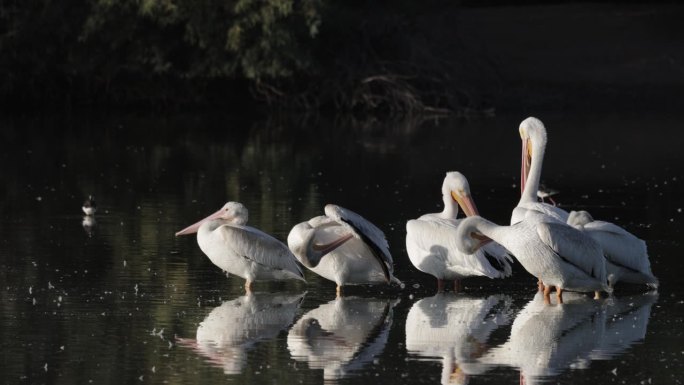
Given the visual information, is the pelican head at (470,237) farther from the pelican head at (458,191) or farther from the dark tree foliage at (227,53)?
the dark tree foliage at (227,53)

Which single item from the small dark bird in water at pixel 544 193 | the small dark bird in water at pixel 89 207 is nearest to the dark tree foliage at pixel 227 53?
the small dark bird in water at pixel 544 193

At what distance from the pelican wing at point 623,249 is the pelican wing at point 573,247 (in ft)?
1.12

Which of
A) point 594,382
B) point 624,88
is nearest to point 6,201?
point 594,382

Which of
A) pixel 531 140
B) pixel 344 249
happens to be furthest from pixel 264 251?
pixel 531 140

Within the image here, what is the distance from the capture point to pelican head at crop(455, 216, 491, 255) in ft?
28.5

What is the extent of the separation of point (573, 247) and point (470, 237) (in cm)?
62

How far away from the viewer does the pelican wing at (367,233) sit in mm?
8875

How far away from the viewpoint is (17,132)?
20516 mm

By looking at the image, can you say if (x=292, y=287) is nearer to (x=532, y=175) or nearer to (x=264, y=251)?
(x=264, y=251)

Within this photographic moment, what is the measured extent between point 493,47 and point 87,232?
61.4 ft

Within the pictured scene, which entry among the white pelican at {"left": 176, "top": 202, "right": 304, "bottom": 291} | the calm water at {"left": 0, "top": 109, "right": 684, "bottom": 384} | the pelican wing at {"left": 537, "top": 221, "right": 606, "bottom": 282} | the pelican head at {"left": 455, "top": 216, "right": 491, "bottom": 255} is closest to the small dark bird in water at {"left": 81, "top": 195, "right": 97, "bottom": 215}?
the calm water at {"left": 0, "top": 109, "right": 684, "bottom": 384}

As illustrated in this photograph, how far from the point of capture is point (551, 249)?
8516 mm

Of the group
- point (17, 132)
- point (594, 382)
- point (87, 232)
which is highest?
point (17, 132)

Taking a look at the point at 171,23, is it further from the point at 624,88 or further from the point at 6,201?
the point at 6,201
